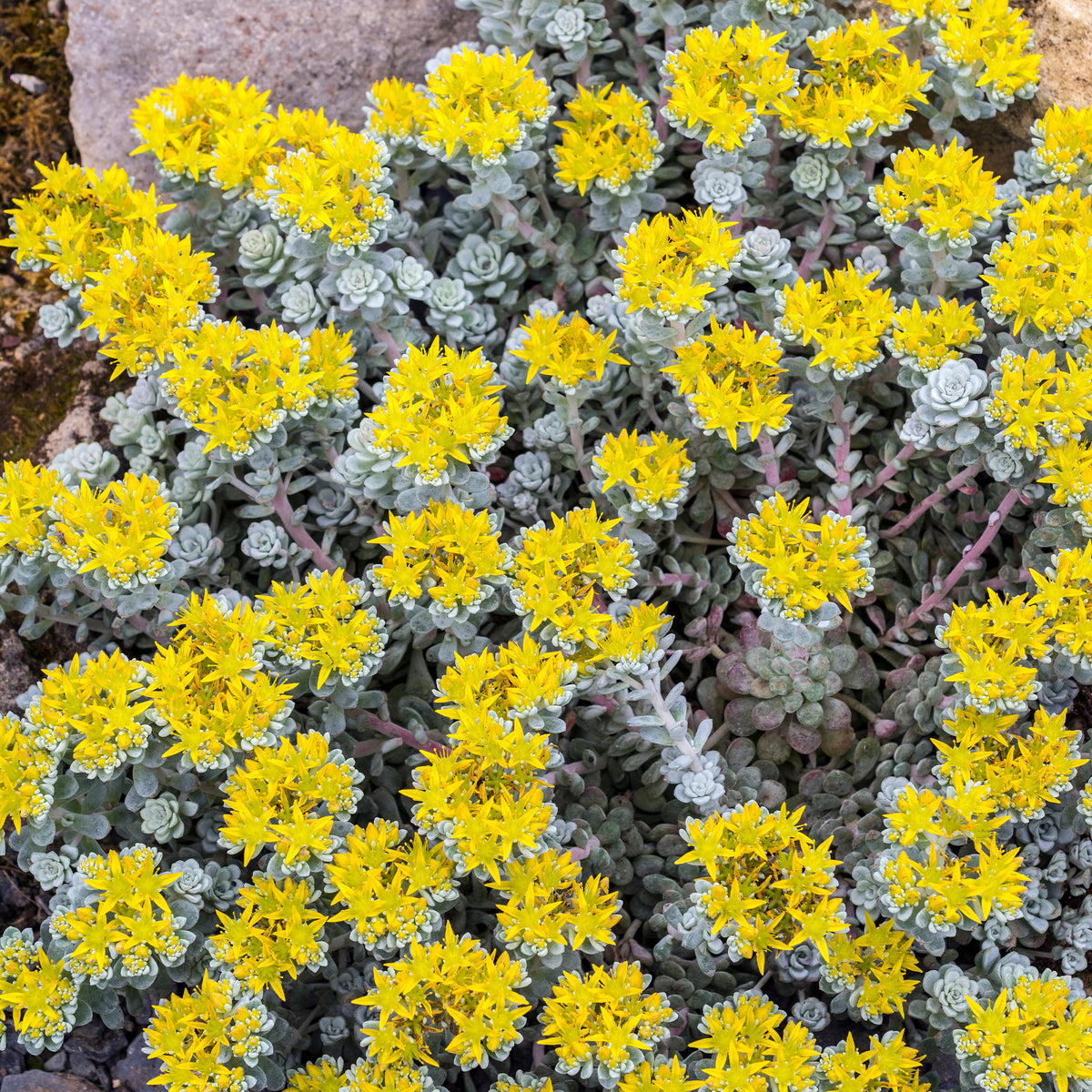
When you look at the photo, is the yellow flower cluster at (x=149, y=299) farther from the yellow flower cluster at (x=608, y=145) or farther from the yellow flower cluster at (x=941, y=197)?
the yellow flower cluster at (x=941, y=197)

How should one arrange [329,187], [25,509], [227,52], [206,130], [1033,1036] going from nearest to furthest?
[1033,1036] < [25,509] < [329,187] < [206,130] < [227,52]

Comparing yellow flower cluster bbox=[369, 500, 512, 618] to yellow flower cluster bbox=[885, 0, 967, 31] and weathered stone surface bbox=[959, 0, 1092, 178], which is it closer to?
yellow flower cluster bbox=[885, 0, 967, 31]

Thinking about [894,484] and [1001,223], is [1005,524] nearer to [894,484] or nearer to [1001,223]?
[894,484]

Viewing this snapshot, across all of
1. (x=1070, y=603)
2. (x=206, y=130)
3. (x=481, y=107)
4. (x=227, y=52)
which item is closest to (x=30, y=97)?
(x=227, y=52)

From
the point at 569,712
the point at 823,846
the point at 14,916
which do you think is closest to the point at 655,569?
the point at 569,712

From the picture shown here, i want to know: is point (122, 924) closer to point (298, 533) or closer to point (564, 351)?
point (298, 533)

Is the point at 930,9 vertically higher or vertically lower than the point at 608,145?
higher

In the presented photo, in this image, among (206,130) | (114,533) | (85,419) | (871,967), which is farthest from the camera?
(85,419)
